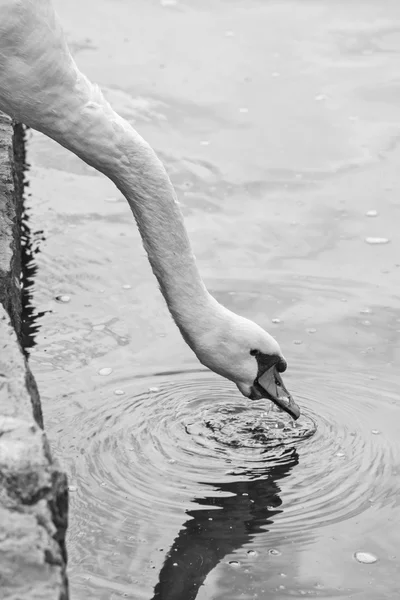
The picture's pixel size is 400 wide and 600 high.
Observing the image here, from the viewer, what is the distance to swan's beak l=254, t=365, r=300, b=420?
6555 millimetres

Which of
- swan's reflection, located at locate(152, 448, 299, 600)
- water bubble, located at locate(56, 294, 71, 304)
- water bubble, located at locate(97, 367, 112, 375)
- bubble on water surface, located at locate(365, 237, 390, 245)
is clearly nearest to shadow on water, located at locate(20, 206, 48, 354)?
water bubble, located at locate(56, 294, 71, 304)

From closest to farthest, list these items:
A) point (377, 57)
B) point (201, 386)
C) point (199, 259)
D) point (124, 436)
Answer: point (124, 436) < point (201, 386) < point (199, 259) < point (377, 57)

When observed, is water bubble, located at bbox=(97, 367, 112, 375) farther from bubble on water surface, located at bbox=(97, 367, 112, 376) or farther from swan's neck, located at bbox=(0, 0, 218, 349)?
swan's neck, located at bbox=(0, 0, 218, 349)

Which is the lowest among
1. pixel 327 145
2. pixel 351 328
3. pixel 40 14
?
pixel 351 328

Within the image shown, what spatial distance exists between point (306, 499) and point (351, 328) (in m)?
2.02

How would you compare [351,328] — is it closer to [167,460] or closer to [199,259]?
[199,259]

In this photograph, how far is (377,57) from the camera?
486 inches

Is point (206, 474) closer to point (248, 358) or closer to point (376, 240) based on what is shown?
point (248, 358)

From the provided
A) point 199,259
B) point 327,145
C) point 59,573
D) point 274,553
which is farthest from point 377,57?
point 59,573

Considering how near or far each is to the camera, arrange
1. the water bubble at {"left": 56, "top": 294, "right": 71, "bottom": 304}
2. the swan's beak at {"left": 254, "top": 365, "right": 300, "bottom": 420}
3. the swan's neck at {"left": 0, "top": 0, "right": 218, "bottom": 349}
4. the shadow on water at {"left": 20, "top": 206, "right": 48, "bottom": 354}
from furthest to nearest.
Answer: the water bubble at {"left": 56, "top": 294, "right": 71, "bottom": 304}, the shadow on water at {"left": 20, "top": 206, "right": 48, "bottom": 354}, the swan's beak at {"left": 254, "top": 365, "right": 300, "bottom": 420}, the swan's neck at {"left": 0, "top": 0, "right": 218, "bottom": 349}

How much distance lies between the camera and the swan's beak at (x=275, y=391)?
6555mm

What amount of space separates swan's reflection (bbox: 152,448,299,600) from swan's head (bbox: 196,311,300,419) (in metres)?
0.38

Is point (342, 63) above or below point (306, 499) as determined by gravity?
above

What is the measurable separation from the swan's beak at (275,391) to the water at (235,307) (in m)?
0.24
